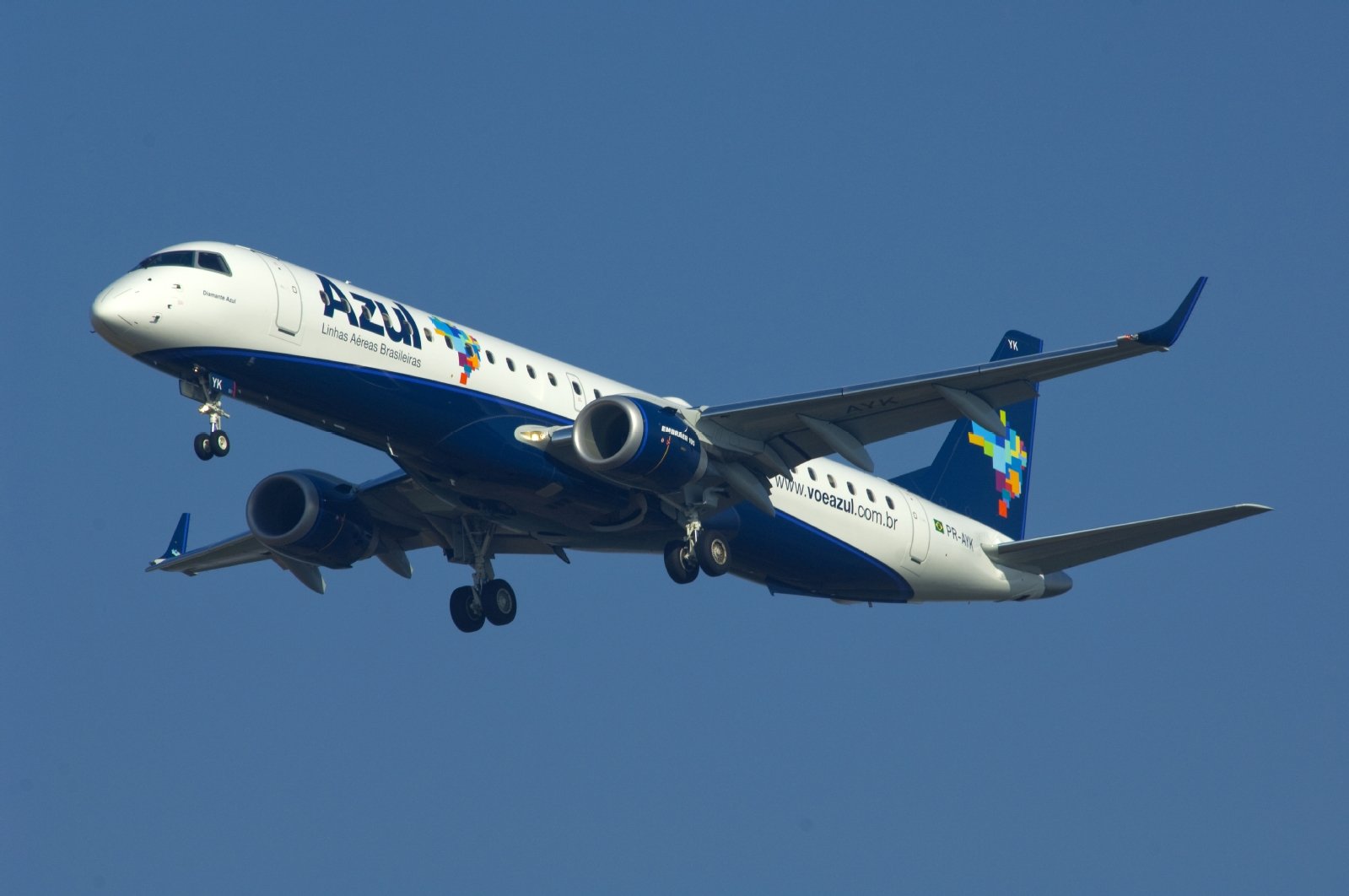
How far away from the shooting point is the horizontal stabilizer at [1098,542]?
33500 millimetres

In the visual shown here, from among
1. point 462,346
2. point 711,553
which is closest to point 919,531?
point 711,553

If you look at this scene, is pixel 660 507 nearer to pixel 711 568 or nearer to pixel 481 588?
pixel 711 568

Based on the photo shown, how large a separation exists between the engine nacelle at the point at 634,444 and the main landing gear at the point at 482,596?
594cm

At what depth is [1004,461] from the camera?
4444cm

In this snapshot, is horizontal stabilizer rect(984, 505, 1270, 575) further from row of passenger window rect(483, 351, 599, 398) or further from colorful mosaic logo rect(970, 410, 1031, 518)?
row of passenger window rect(483, 351, 599, 398)

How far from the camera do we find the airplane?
31047 mm

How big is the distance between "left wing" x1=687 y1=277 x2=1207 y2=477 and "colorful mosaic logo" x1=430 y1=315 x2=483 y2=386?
14.1 ft

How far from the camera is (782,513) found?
122 ft

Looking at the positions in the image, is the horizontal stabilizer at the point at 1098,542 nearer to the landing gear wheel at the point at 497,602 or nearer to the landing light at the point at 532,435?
the landing gear wheel at the point at 497,602

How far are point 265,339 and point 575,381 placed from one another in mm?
6406

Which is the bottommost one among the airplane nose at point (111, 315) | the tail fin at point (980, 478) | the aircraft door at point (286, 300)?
the airplane nose at point (111, 315)

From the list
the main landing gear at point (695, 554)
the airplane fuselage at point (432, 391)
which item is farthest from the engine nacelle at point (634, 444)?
the main landing gear at point (695, 554)

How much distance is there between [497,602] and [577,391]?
227 inches

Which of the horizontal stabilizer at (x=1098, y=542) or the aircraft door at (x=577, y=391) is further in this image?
the aircraft door at (x=577, y=391)
